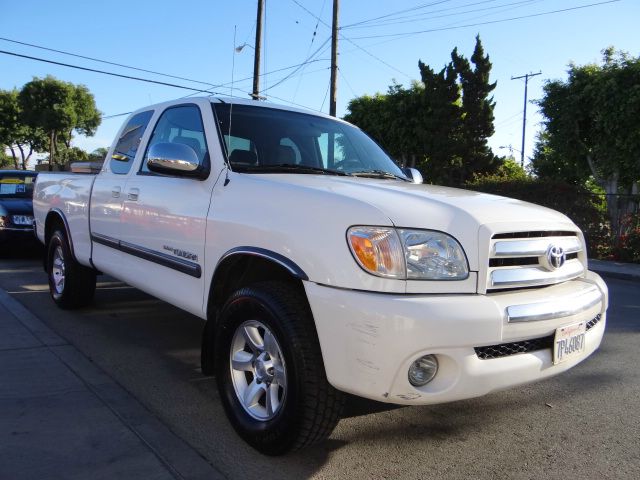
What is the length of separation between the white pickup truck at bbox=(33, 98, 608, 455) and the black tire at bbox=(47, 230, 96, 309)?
6.72 ft

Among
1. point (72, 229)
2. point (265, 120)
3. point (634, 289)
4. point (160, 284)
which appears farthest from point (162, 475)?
point (634, 289)

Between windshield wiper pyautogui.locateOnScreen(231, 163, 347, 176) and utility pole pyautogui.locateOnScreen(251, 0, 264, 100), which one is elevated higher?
utility pole pyautogui.locateOnScreen(251, 0, 264, 100)

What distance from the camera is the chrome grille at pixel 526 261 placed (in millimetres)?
2570

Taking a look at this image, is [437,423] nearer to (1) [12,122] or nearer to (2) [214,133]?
(2) [214,133]

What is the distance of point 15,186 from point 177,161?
820 centimetres

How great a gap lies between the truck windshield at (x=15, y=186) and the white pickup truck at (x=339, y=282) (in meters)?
7.50

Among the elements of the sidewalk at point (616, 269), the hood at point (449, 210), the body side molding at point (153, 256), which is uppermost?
the hood at point (449, 210)

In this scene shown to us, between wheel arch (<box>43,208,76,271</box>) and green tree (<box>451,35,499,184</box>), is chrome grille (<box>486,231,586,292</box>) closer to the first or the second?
wheel arch (<box>43,208,76,271</box>)

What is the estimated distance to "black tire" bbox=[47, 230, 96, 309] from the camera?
5535 mm

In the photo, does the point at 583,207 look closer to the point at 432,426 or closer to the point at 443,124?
the point at 443,124

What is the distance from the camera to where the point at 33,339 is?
184 inches

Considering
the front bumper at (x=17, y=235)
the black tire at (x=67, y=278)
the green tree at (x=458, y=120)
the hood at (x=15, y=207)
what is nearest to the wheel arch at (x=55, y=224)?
the black tire at (x=67, y=278)

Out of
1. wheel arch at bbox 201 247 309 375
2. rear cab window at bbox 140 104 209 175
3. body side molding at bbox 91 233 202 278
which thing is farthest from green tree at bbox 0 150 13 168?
wheel arch at bbox 201 247 309 375

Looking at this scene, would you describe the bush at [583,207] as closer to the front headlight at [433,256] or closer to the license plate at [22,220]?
the license plate at [22,220]
